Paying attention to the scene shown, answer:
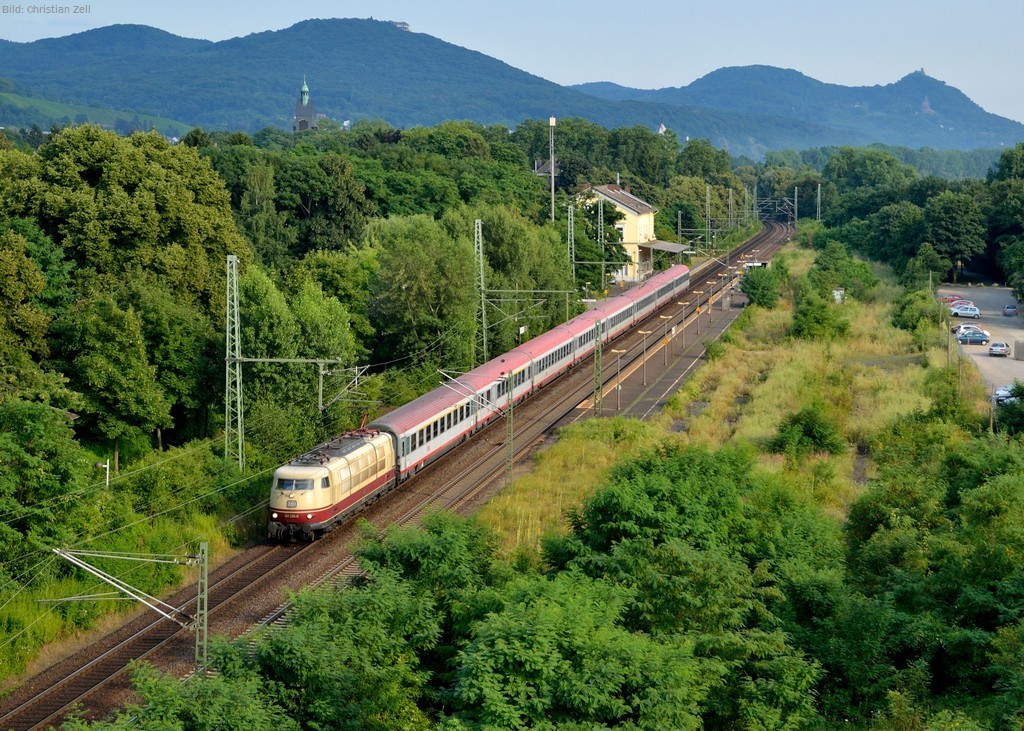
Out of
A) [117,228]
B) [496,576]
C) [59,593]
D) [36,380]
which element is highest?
[117,228]

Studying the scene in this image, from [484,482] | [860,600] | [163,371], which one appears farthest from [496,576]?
[163,371]

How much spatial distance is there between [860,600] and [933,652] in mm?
1497

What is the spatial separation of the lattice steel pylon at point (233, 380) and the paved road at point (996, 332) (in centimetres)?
3113

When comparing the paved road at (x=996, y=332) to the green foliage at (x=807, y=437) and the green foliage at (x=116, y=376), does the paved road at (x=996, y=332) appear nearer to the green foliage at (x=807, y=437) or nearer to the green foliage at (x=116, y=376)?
the green foliage at (x=807, y=437)

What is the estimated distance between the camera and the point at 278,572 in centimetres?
2798

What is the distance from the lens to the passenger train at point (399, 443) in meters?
29.4

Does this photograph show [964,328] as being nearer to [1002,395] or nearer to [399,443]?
[1002,395]

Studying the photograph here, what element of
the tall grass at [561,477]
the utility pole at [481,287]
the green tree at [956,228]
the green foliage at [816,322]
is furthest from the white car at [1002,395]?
the green tree at [956,228]

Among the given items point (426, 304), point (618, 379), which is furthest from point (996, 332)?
point (426, 304)

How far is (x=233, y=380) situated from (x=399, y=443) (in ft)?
18.5

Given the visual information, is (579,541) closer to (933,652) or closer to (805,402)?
(933,652)

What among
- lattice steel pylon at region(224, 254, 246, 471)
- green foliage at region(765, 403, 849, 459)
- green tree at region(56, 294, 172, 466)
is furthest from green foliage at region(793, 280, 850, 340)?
green tree at region(56, 294, 172, 466)

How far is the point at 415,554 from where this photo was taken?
20969 mm

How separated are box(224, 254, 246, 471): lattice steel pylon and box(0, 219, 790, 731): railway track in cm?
395
